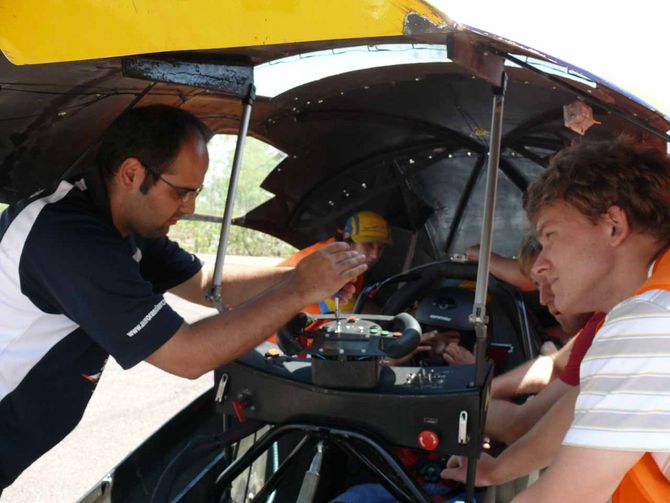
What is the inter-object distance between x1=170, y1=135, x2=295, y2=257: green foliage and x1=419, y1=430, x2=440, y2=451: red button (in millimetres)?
1513

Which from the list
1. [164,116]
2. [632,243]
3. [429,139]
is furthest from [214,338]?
[429,139]

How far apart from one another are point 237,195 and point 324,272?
9.52 ft

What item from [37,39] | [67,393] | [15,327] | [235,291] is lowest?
[67,393]

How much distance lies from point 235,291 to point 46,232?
110cm

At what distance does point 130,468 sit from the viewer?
276cm

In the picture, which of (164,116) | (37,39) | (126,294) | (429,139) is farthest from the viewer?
(429,139)

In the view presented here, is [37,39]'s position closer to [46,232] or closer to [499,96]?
[46,232]

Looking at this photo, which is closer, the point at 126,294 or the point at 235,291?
the point at 126,294

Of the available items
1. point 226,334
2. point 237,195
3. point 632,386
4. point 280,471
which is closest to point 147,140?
point 226,334

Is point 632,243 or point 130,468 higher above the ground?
point 632,243

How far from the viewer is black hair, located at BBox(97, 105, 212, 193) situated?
241 centimetres

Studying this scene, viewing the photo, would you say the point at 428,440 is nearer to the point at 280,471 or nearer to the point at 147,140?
the point at 280,471

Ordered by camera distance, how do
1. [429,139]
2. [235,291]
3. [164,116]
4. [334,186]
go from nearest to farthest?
[164,116] → [235,291] → [429,139] → [334,186]

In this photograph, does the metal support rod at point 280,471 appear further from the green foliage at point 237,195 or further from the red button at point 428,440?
the green foliage at point 237,195
